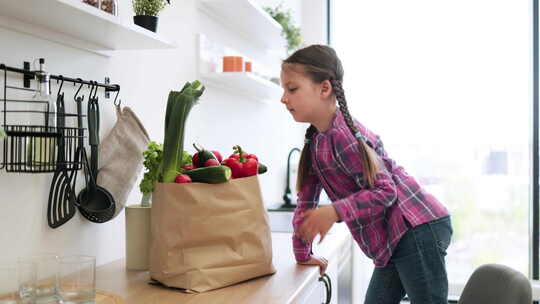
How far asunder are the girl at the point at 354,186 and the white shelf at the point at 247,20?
0.72 meters

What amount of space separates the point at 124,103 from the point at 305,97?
524 millimetres

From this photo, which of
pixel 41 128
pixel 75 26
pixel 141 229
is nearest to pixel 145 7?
pixel 75 26

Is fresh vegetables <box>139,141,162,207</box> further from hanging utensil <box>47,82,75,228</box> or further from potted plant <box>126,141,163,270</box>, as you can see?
hanging utensil <box>47,82,75,228</box>

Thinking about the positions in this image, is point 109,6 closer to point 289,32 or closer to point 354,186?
point 354,186

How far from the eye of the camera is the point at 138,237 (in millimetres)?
1491

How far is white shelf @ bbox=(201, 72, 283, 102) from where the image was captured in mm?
2266

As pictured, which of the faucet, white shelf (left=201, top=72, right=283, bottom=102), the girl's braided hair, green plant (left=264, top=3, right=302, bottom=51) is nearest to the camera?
the girl's braided hair

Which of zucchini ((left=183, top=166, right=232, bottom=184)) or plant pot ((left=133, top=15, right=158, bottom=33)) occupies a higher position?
plant pot ((left=133, top=15, right=158, bottom=33))

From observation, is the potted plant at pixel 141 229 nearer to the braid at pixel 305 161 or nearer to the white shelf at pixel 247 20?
the braid at pixel 305 161

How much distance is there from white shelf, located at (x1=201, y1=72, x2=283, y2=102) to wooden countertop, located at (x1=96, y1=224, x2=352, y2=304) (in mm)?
861

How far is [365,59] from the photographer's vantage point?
3.98 m

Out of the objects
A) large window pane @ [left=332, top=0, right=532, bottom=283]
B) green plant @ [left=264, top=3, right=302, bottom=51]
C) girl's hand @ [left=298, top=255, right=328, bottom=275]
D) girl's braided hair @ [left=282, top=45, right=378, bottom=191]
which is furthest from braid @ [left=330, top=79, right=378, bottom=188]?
large window pane @ [left=332, top=0, right=532, bottom=283]

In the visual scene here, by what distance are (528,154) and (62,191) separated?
125 inches

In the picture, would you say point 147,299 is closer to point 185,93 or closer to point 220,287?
point 220,287
